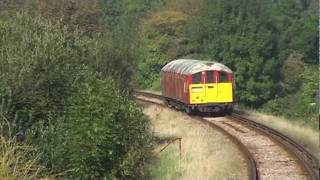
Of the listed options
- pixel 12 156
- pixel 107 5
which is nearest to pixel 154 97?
pixel 12 156

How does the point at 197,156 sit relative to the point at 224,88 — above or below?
below

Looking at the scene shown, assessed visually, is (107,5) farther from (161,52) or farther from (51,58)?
(51,58)

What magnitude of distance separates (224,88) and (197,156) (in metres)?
10.3

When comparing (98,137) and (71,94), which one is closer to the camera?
(98,137)

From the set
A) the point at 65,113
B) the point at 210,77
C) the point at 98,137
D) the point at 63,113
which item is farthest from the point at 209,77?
the point at 98,137

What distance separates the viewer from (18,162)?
35.8ft

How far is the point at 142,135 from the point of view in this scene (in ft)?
43.7

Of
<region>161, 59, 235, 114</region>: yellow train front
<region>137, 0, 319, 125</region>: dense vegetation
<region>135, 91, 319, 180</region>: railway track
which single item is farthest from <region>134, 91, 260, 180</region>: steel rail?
<region>137, 0, 319, 125</region>: dense vegetation

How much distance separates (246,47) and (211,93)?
24927mm

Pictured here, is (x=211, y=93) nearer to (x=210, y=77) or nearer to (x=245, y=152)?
(x=210, y=77)

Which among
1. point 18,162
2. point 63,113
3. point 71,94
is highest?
point 71,94

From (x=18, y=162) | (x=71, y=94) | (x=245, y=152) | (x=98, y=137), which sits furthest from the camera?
(x=245, y=152)

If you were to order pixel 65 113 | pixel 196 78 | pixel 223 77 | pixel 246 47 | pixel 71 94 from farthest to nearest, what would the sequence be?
pixel 246 47, pixel 223 77, pixel 196 78, pixel 71 94, pixel 65 113

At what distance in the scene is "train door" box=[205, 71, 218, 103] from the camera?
27484 millimetres
